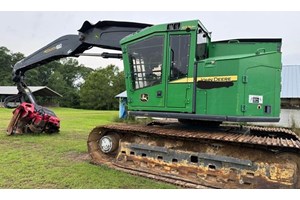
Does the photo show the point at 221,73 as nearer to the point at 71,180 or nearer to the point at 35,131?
the point at 71,180

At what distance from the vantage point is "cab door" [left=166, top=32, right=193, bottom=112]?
5.32 meters

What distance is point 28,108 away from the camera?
31.9 feet

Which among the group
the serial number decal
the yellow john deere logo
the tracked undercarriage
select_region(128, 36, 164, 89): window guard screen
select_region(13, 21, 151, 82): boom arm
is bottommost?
the tracked undercarriage

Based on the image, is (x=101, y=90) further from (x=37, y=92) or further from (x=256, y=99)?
(x=256, y=99)

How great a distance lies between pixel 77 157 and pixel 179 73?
12.0 feet

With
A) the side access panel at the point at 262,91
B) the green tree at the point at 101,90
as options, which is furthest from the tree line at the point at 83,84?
the side access panel at the point at 262,91

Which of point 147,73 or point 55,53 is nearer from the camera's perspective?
point 147,73

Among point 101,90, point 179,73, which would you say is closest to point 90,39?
point 179,73

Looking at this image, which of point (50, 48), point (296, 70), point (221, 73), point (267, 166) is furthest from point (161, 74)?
point (296, 70)

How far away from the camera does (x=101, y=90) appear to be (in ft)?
199

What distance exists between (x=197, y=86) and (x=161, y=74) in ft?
2.84

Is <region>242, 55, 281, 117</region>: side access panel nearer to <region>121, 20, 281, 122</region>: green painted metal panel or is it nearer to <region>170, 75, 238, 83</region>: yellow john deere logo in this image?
<region>121, 20, 281, 122</region>: green painted metal panel

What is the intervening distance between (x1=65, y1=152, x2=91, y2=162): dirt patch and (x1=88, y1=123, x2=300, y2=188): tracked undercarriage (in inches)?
16.8

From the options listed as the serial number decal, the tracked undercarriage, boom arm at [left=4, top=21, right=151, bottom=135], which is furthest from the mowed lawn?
the serial number decal
